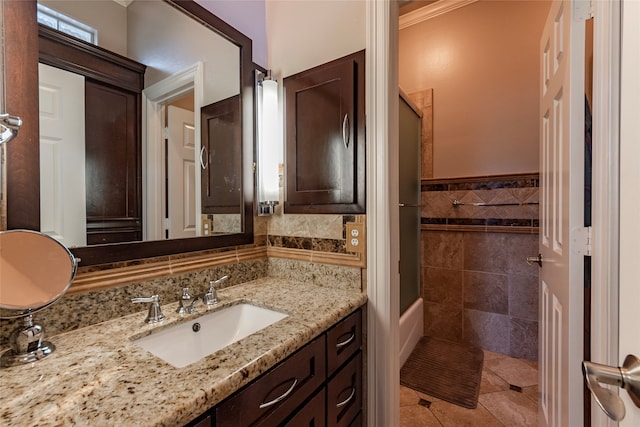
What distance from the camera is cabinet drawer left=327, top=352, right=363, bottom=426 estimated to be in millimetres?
949

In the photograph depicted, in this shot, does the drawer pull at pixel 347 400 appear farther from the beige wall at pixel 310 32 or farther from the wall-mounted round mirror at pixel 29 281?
the beige wall at pixel 310 32

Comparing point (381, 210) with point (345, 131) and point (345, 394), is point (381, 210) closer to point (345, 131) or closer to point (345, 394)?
point (345, 131)

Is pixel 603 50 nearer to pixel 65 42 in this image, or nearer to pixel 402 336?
pixel 65 42

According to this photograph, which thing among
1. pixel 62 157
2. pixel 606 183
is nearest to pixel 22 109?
pixel 62 157

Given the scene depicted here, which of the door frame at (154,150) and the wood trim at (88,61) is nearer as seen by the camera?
the wood trim at (88,61)

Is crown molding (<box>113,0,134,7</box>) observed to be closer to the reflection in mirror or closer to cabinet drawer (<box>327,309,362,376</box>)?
the reflection in mirror

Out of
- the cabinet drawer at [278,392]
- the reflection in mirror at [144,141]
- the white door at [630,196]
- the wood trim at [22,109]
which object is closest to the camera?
the white door at [630,196]

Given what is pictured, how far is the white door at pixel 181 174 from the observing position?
3.67ft

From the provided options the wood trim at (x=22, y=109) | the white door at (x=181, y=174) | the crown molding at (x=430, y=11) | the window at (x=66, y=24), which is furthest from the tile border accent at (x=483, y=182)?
the wood trim at (x=22, y=109)

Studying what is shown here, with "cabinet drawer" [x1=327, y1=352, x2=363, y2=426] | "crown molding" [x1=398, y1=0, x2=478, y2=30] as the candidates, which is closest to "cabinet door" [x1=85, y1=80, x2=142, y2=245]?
"cabinet drawer" [x1=327, y1=352, x2=363, y2=426]

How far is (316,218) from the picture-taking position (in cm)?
132

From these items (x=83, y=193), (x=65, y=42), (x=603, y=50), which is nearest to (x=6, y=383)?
(x=83, y=193)

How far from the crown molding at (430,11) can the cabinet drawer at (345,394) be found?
2.42 metres

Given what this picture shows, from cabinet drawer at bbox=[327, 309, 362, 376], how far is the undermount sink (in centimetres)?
19
